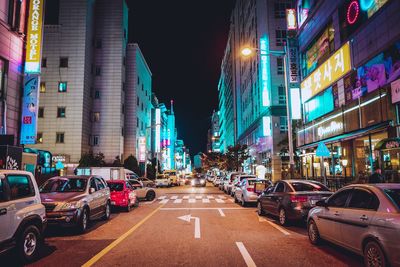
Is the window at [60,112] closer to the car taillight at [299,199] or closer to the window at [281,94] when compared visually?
the window at [281,94]

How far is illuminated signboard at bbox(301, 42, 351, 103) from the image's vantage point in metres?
19.3

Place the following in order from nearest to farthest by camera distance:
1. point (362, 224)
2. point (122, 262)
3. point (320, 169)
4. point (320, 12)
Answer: point (362, 224) < point (122, 262) < point (320, 12) < point (320, 169)

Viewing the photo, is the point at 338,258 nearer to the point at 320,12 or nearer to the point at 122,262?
the point at 122,262

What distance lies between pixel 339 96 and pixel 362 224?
16.4 meters

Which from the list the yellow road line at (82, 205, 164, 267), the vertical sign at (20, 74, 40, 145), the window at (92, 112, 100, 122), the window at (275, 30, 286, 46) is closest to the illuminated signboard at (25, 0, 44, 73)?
the vertical sign at (20, 74, 40, 145)

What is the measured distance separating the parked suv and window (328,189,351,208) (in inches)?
258

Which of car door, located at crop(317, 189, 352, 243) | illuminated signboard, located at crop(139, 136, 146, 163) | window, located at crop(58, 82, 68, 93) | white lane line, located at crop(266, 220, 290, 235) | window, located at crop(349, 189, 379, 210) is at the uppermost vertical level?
window, located at crop(58, 82, 68, 93)

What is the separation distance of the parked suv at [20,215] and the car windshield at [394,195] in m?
6.88

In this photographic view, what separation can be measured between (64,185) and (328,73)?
17.6 metres

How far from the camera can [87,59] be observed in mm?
45281

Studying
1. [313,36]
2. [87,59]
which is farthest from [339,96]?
[87,59]

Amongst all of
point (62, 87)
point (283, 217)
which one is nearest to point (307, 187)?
point (283, 217)

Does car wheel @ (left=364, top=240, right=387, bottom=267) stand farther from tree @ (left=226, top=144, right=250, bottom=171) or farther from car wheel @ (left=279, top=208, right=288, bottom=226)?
tree @ (left=226, top=144, right=250, bottom=171)

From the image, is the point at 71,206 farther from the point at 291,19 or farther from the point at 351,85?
the point at 291,19
